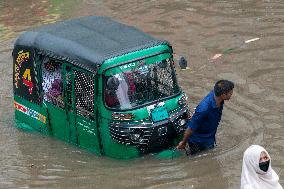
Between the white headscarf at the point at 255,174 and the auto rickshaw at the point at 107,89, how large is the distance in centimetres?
304

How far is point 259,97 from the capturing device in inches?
485

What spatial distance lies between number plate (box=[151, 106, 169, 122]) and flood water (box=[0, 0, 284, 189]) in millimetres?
711

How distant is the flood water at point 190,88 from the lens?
9.97m

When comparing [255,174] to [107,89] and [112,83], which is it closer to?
Answer: [112,83]

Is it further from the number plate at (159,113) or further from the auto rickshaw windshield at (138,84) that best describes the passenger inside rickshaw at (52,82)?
the number plate at (159,113)

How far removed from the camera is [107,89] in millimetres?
9711

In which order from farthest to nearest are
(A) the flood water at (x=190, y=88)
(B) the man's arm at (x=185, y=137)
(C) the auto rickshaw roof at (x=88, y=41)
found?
(A) the flood water at (x=190, y=88) < (C) the auto rickshaw roof at (x=88, y=41) < (B) the man's arm at (x=185, y=137)

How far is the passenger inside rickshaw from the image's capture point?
34.6 ft

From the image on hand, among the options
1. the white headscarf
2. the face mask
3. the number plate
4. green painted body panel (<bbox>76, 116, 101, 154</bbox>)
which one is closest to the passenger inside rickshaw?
green painted body panel (<bbox>76, 116, 101, 154</bbox>)

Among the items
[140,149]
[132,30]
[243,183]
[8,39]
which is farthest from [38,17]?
[243,183]

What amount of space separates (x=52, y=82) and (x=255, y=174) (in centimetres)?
479

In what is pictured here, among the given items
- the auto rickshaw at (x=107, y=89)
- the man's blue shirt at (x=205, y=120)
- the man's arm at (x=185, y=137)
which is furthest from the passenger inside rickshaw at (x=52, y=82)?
the man's blue shirt at (x=205, y=120)

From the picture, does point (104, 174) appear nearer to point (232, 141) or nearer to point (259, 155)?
point (232, 141)

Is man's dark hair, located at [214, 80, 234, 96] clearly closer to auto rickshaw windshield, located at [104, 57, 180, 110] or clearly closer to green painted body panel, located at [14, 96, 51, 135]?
auto rickshaw windshield, located at [104, 57, 180, 110]
